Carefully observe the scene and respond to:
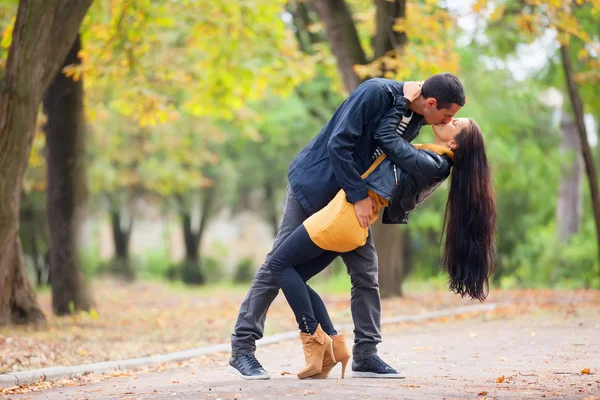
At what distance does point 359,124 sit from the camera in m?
5.31

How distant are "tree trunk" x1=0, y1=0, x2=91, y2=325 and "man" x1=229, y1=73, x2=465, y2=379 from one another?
4.11 metres

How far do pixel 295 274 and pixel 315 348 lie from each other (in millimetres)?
505

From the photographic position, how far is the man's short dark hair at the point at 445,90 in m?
5.27

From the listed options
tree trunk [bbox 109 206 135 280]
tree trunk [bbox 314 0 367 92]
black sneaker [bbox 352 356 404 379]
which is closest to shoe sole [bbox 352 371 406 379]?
black sneaker [bbox 352 356 404 379]

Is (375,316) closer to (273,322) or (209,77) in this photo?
(273,322)

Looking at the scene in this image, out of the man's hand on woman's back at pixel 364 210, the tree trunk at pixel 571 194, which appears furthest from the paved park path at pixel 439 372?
the tree trunk at pixel 571 194

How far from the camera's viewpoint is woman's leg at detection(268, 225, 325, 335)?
Result: 18.1 feet

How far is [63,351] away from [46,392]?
213cm

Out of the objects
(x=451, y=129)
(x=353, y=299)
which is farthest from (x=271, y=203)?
(x=451, y=129)

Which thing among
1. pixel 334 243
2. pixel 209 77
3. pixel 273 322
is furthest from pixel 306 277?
pixel 209 77

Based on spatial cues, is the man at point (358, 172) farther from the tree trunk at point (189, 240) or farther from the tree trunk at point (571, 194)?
the tree trunk at point (189, 240)

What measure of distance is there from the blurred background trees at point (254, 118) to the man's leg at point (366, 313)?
1409mm

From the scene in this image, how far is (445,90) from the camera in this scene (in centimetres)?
527

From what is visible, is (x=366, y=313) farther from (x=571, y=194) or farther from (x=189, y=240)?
(x=189, y=240)
